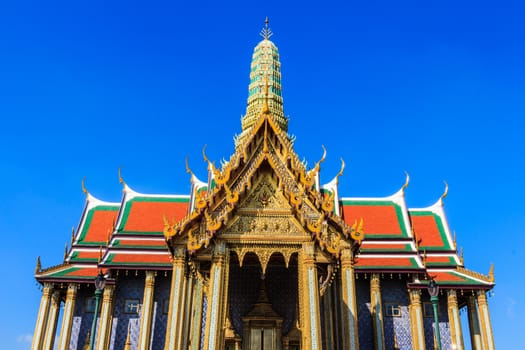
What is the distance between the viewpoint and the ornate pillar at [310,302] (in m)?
12.9

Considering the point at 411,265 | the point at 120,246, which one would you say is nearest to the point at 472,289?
the point at 411,265

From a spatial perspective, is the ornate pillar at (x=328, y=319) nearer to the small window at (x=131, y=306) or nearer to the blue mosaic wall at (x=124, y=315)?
the blue mosaic wall at (x=124, y=315)

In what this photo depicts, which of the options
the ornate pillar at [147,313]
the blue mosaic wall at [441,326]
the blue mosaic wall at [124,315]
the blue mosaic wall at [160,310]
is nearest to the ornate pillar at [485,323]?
the blue mosaic wall at [441,326]

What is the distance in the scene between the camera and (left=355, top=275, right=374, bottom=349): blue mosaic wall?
68.9 feet

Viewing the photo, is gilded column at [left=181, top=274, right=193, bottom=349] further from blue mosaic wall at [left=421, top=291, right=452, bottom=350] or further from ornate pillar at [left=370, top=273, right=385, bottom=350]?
blue mosaic wall at [left=421, top=291, right=452, bottom=350]

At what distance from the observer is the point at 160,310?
843 inches

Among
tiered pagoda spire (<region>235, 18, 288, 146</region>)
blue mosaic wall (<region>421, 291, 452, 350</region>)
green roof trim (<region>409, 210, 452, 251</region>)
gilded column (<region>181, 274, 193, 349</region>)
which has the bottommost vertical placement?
gilded column (<region>181, 274, 193, 349</region>)

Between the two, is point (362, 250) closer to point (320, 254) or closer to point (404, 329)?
point (404, 329)

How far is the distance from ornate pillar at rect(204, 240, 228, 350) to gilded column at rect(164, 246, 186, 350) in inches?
34.0

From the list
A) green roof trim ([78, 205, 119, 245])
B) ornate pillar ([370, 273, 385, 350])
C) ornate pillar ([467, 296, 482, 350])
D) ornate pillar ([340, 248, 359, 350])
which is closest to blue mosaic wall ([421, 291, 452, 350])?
ornate pillar ([467, 296, 482, 350])

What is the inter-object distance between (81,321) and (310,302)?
1251 cm

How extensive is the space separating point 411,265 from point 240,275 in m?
8.49

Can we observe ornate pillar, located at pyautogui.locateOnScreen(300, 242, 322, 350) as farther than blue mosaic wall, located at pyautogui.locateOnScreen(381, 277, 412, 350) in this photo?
No

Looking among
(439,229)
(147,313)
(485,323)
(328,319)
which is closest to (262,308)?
(328,319)
